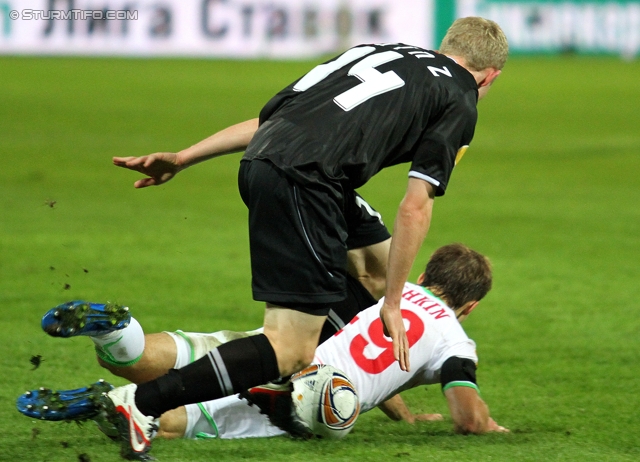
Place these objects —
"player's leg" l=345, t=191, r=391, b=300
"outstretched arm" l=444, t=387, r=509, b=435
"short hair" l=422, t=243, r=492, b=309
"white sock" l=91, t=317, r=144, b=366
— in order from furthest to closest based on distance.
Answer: "player's leg" l=345, t=191, r=391, b=300, "short hair" l=422, t=243, r=492, b=309, "outstretched arm" l=444, t=387, r=509, b=435, "white sock" l=91, t=317, r=144, b=366

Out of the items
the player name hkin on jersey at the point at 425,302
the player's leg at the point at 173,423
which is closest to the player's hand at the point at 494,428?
the player name hkin on jersey at the point at 425,302

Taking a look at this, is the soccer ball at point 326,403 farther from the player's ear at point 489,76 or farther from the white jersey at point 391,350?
the player's ear at point 489,76

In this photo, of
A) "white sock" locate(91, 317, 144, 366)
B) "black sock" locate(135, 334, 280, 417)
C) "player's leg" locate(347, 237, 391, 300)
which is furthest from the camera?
"player's leg" locate(347, 237, 391, 300)

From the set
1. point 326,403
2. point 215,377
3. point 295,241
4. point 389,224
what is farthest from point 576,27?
point 215,377

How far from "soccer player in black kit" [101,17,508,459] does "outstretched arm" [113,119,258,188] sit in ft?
0.89

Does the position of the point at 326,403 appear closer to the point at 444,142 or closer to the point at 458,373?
the point at 458,373

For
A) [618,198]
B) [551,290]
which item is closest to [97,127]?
[618,198]

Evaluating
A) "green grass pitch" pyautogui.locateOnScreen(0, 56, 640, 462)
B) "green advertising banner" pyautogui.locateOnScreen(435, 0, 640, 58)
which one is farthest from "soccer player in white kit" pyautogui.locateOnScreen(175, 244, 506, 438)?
"green advertising banner" pyautogui.locateOnScreen(435, 0, 640, 58)

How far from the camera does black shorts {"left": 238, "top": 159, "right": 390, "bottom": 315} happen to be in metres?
3.55

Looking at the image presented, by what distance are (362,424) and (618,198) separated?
697 centimetres

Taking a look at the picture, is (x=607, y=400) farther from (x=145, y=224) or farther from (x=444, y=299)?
(x=145, y=224)

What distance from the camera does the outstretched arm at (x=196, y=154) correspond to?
402 centimetres

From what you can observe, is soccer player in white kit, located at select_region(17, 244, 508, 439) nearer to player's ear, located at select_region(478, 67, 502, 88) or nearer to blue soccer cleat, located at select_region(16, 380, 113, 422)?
blue soccer cleat, located at select_region(16, 380, 113, 422)

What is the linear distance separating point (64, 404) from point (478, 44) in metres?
1.97
